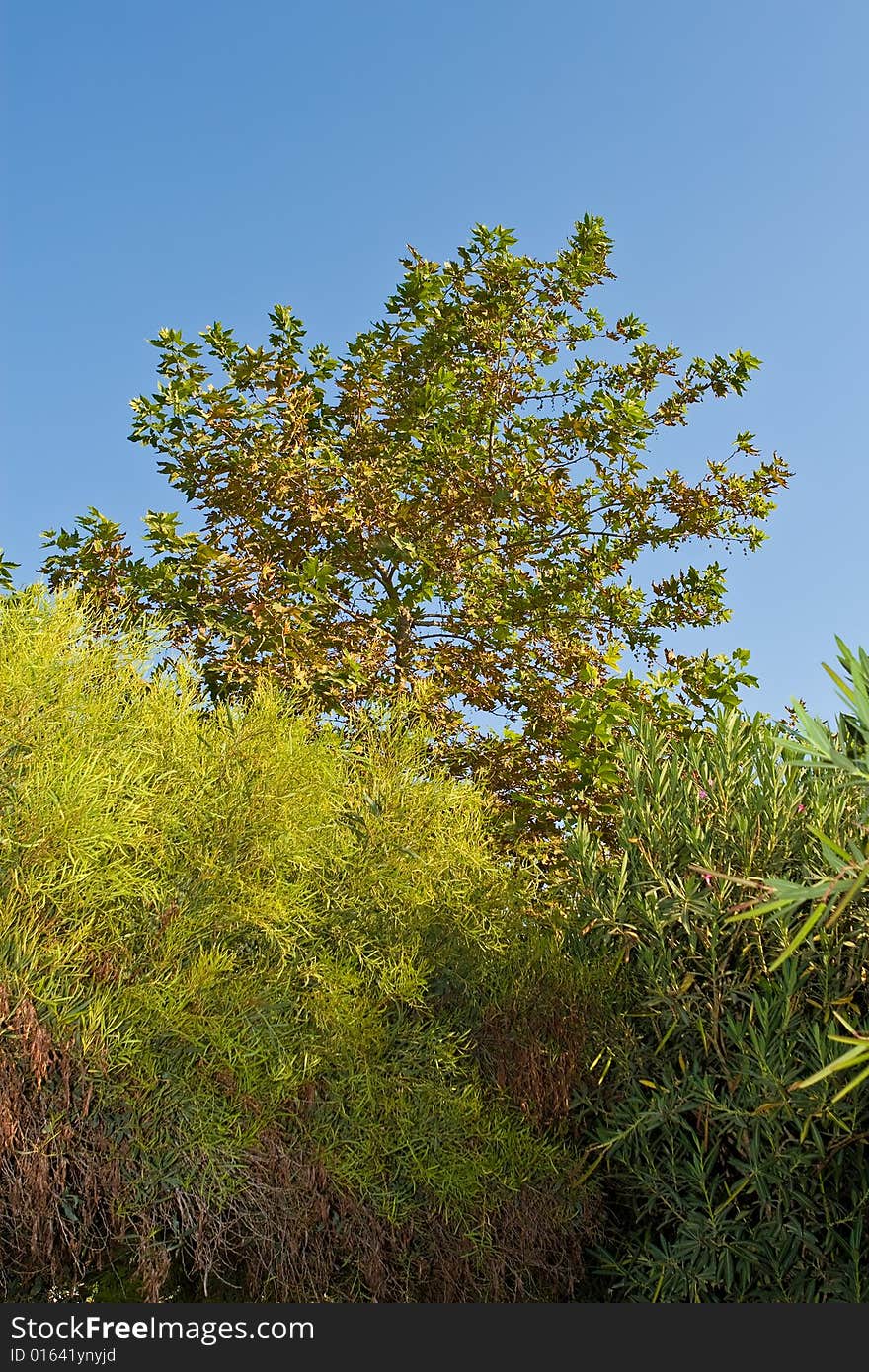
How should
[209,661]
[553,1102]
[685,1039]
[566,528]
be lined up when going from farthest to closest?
[566,528] → [209,661] → [553,1102] → [685,1039]

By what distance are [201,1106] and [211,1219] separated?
16.8 inches

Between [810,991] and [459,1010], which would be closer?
[810,991]

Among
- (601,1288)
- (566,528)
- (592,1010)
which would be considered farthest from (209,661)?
(601,1288)

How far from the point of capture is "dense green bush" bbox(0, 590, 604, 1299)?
13.8 feet

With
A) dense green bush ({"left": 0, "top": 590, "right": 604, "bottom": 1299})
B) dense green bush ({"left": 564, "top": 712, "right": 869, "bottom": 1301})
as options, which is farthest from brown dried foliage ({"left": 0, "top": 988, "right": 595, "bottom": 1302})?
dense green bush ({"left": 564, "top": 712, "right": 869, "bottom": 1301})

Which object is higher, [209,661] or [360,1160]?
[209,661]

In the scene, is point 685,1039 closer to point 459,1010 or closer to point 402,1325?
point 459,1010

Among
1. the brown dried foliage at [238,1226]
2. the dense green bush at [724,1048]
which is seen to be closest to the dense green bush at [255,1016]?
the brown dried foliage at [238,1226]

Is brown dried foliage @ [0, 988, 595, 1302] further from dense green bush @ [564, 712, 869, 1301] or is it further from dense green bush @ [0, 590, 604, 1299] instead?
dense green bush @ [564, 712, 869, 1301]

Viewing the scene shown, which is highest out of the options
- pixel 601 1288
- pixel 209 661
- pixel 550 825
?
pixel 209 661

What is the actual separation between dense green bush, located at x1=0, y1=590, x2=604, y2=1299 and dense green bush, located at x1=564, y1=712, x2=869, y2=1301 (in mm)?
310

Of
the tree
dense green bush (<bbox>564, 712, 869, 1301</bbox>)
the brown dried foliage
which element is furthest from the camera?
the tree

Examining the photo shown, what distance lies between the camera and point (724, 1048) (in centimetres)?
457

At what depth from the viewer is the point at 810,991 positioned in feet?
14.8
